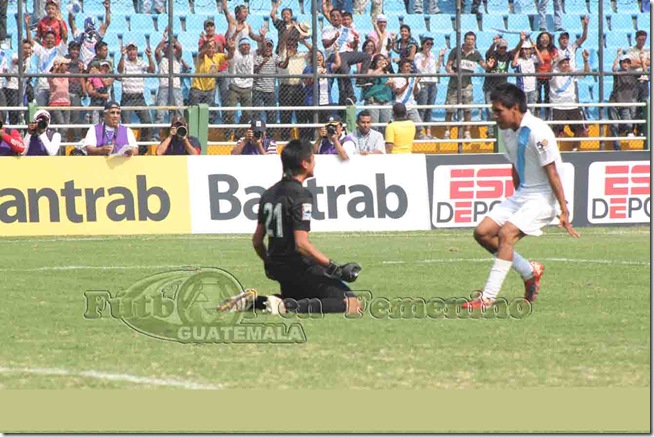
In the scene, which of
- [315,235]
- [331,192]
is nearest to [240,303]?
[315,235]

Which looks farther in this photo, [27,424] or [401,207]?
[401,207]

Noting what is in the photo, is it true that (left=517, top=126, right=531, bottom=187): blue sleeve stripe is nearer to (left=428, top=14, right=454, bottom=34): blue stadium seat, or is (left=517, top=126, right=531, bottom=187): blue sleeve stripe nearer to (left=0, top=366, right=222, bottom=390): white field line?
(left=0, top=366, right=222, bottom=390): white field line

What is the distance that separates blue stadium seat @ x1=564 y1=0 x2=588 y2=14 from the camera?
2831 cm

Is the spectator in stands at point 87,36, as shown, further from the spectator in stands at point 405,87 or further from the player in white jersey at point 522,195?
the player in white jersey at point 522,195

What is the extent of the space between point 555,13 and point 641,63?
8.12 feet

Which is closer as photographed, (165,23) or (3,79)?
(3,79)

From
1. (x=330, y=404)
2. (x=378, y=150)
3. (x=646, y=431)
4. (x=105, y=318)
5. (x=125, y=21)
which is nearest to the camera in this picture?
(x=646, y=431)

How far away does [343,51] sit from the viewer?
25547mm

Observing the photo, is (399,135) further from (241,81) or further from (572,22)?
(572,22)

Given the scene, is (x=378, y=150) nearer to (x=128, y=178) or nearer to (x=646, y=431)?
(x=128, y=178)

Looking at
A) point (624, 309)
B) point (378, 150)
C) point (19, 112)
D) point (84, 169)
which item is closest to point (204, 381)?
point (624, 309)

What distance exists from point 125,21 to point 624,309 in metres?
16.5

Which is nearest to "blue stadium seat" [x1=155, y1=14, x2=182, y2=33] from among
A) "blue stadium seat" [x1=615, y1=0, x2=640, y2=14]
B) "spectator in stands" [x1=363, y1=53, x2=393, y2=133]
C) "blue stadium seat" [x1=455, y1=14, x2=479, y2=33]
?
"spectator in stands" [x1=363, y1=53, x2=393, y2=133]

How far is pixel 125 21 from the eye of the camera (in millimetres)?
26172
